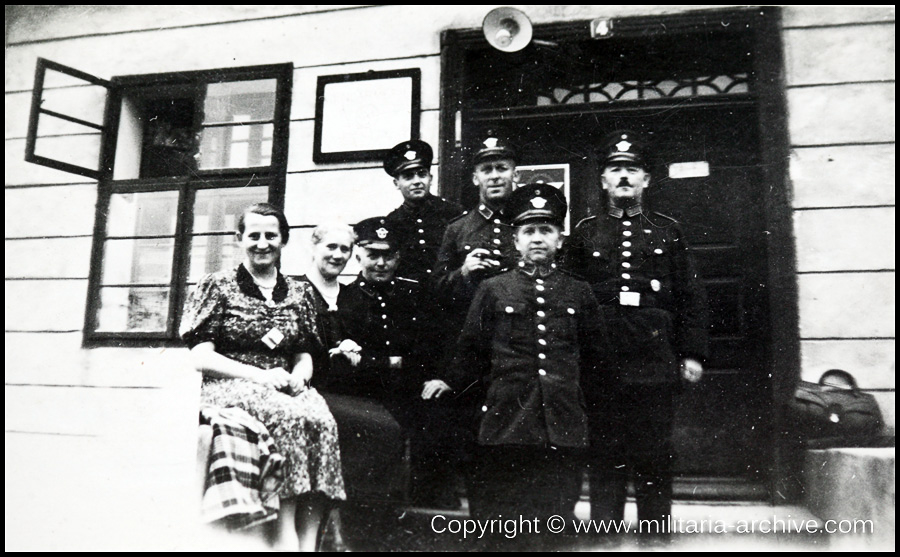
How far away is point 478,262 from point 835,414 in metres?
1.65

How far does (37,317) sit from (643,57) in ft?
11.1

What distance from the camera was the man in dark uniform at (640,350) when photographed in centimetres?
261

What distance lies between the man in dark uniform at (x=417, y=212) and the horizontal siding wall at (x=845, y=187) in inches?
63.3

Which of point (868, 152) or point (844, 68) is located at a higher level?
point (844, 68)

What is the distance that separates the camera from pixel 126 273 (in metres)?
3.26

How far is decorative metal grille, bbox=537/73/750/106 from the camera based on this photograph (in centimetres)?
300

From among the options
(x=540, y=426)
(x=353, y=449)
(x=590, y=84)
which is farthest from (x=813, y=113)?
(x=353, y=449)

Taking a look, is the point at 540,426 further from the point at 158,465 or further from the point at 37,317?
the point at 37,317

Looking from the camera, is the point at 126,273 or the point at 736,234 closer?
the point at 736,234

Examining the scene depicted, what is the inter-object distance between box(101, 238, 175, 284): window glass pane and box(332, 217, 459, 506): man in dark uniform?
1.03m

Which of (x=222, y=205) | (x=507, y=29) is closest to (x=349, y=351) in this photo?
(x=222, y=205)

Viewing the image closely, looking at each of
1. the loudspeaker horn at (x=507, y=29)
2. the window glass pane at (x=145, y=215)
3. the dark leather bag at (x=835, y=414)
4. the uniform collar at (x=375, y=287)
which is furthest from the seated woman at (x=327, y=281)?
the dark leather bag at (x=835, y=414)

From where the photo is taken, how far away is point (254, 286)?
2906 mm

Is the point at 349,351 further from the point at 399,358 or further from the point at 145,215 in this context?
the point at 145,215
